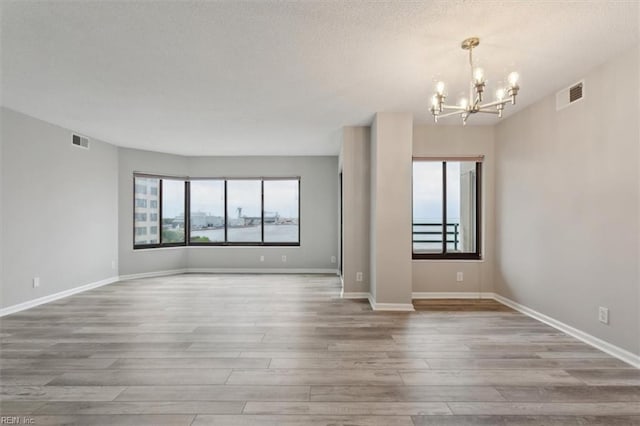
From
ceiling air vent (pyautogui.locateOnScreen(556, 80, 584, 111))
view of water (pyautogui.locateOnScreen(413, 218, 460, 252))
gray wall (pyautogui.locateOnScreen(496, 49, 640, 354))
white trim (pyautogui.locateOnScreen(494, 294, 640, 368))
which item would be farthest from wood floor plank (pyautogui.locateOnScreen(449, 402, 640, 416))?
view of water (pyautogui.locateOnScreen(413, 218, 460, 252))

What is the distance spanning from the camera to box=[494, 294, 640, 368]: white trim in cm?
266

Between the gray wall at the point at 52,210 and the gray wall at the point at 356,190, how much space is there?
4.34 m

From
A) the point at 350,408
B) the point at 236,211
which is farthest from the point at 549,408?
the point at 236,211

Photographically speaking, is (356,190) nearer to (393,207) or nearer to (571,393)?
(393,207)

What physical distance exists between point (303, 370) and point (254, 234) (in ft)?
16.2

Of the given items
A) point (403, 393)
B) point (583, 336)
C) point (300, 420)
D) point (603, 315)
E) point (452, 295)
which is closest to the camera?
point (300, 420)

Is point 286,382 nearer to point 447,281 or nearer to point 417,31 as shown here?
point 417,31

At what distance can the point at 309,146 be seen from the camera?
6152 millimetres

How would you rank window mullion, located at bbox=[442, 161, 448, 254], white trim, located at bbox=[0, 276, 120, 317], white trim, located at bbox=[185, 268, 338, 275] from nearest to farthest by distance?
1. white trim, located at bbox=[0, 276, 120, 317]
2. window mullion, located at bbox=[442, 161, 448, 254]
3. white trim, located at bbox=[185, 268, 338, 275]

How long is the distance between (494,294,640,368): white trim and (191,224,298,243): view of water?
14.4ft

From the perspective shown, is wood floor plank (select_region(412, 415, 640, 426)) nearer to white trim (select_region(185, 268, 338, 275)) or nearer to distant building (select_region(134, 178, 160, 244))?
white trim (select_region(185, 268, 338, 275))

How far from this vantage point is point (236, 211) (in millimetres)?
7266

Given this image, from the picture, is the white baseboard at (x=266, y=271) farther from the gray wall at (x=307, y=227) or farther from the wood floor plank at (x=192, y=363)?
the wood floor plank at (x=192, y=363)

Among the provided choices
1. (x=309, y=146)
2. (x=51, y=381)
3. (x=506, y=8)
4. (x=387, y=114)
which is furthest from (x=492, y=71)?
(x=51, y=381)
